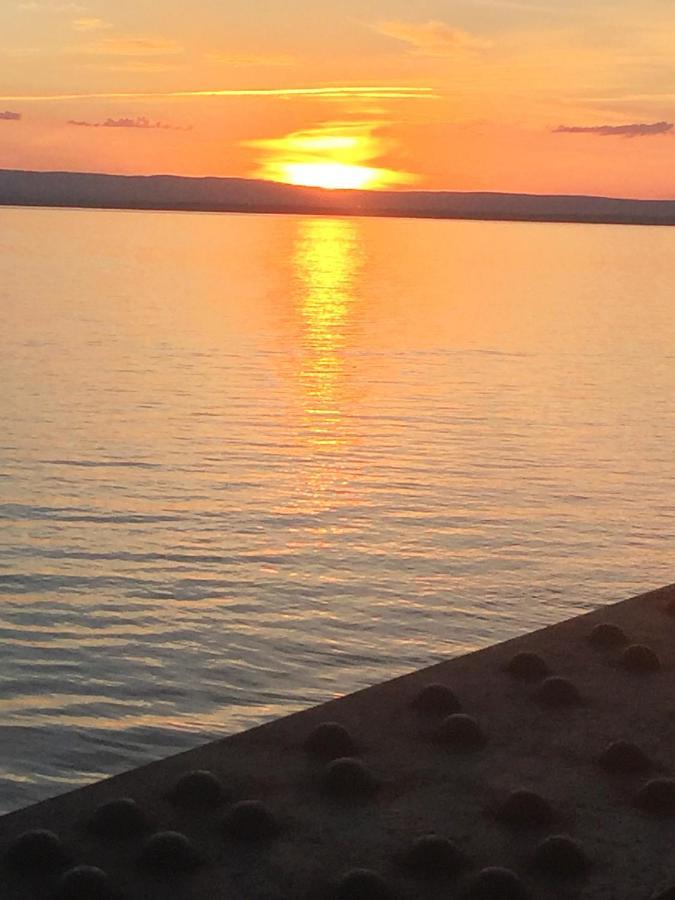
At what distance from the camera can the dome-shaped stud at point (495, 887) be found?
795 cm

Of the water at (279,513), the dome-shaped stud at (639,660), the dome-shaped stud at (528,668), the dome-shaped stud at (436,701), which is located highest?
the dome-shaped stud at (436,701)

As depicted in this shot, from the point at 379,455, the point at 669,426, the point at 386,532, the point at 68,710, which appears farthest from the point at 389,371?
the point at 68,710

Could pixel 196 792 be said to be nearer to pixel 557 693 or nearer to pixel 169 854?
pixel 169 854

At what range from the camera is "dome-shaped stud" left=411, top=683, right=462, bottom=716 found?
10.4 meters

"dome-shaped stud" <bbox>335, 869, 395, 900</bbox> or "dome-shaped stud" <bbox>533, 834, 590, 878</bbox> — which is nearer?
"dome-shaped stud" <bbox>335, 869, 395, 900</bbox>

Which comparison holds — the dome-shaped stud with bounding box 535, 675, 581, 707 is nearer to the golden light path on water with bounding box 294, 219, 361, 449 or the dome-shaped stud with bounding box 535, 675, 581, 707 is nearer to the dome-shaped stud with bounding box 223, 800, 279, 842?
the dome-shaped stud with bounding box 223, 800, 279, 842

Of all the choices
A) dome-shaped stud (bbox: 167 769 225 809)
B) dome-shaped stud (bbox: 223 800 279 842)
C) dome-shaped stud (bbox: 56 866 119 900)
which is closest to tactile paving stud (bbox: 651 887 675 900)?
dome-shaped stud (bbox: 223 800 279 842)

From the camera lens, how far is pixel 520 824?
8797 mm

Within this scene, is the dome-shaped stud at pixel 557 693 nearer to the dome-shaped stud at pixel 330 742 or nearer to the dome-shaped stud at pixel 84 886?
the dome-shaped stud at pixel 330 742

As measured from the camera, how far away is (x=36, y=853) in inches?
324

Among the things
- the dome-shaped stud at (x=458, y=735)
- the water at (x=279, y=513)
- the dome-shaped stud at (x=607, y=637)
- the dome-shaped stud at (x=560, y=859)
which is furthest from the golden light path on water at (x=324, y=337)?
the dome-shaped stud at (x=560, y=859)

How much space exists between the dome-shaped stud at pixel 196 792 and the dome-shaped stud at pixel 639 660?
143 inches

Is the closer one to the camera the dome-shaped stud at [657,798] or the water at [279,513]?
the dome-shaped stud at [657,798]

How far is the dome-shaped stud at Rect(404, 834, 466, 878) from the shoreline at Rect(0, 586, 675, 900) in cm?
3
